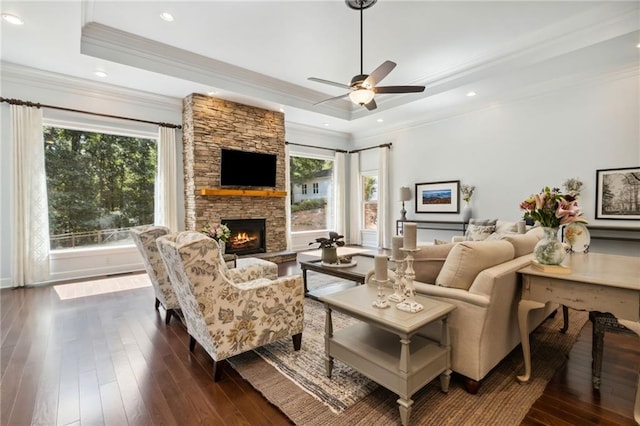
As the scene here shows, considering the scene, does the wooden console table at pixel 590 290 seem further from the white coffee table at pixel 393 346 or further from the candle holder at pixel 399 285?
the candle holder at pixel 399 285

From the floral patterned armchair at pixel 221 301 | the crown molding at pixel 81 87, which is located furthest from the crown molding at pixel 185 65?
the floral patterned armchair at pixel 221 301

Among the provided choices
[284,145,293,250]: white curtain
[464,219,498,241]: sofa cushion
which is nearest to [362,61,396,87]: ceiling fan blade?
[464,219,498,241]: sofa cushion

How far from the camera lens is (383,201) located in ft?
25.1

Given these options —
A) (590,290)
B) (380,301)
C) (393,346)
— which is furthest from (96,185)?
(590,290)

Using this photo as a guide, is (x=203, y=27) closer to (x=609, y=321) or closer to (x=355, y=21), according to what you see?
(x=355, y=21)

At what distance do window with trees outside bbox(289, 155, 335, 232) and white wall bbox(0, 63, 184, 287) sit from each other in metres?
2.91

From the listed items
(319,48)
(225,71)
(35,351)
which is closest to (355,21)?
(319,48)

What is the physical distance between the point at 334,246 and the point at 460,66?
3.66 metres

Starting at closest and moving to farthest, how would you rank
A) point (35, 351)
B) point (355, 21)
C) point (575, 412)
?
point (575, 412), point (35, 351), point (355, 21)

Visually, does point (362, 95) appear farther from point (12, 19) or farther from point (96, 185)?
point (96, 185)

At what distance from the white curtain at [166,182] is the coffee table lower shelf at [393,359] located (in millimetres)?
4519

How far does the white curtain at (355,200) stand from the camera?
27.8 ft

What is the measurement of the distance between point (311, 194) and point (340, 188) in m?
0.88

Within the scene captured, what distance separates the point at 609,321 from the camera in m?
1.96
